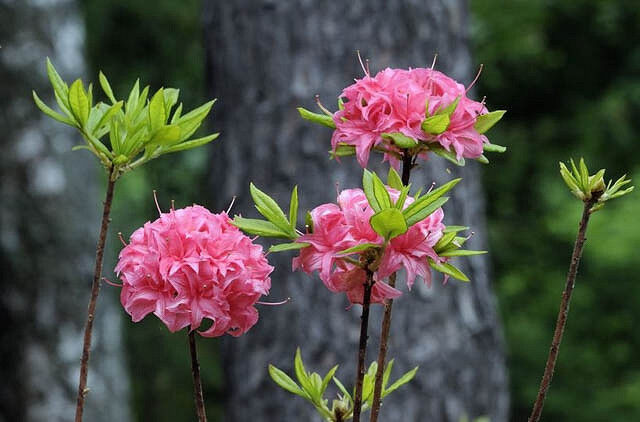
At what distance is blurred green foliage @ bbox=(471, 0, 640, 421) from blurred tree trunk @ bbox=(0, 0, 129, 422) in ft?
7.74

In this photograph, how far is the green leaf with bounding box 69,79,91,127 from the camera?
0.86 meters

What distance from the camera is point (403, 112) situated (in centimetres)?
84

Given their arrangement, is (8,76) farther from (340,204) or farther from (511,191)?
(511,191)

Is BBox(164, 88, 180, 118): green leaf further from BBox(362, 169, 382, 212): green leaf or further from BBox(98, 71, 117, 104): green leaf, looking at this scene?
BBox(362, 169, 382, 212): green leaf

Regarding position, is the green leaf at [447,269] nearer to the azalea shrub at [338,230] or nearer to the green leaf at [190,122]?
the azalea shrub at [338,230]

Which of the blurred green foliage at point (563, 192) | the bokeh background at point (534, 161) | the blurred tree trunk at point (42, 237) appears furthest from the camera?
the bokeh background at point (534, 161)

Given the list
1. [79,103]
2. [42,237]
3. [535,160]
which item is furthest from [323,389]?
[535,160]

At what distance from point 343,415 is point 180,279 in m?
0.22

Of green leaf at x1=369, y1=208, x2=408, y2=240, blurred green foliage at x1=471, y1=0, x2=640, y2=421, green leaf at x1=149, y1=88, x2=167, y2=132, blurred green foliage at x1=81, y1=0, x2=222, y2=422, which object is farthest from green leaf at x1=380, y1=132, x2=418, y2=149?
blurred green foliage at x1=81, y1=0, x2=222, y2=422

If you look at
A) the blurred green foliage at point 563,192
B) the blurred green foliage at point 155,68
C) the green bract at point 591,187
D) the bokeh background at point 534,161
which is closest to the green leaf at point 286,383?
the green bract at point 591,187

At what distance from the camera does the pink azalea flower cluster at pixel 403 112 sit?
2.74ft

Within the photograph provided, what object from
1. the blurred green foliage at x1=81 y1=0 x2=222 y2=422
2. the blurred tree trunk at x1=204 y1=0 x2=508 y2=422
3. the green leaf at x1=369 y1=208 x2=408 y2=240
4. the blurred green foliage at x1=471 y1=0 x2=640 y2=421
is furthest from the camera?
the blurred green foliage at x1=81 y1=0 x2=222 y2=422

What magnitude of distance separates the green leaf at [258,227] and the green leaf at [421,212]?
12cm

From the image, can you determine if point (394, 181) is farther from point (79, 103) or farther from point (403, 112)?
point (79, 103)
